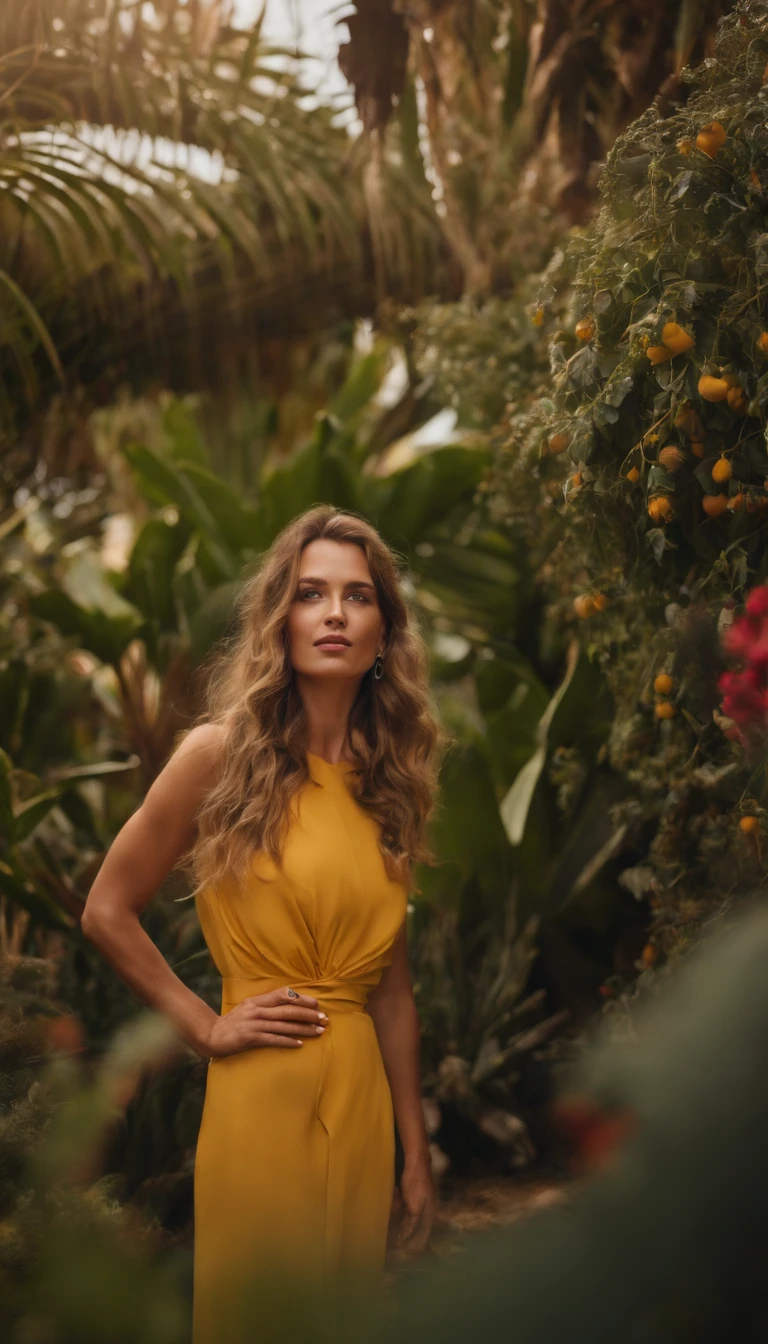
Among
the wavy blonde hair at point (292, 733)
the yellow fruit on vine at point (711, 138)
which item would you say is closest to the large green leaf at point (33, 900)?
the wavy blonde hair at point (292, 733)

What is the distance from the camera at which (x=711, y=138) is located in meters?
1.65

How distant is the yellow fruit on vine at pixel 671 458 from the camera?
1737 millimetres

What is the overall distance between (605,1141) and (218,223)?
321cm

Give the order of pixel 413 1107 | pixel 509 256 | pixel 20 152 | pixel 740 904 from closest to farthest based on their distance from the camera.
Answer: pixel 413 1107, pixel 740 904, pixel 20 152, pixel 509 256

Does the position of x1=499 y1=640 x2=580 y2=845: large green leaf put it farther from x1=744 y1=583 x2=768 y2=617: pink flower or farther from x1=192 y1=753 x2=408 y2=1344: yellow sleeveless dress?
x1=744 y1=583 x2=768 y2=617: pink flower

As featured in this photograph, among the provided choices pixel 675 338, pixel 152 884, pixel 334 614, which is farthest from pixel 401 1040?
pixel 675 338

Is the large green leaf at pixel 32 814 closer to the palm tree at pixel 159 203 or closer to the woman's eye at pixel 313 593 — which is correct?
the palm tree at pixel 159 203

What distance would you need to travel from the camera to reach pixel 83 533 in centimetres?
439

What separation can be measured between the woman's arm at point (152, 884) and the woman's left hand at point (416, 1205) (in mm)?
400

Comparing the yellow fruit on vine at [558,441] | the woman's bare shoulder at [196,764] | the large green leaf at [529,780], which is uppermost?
the yellow fruit on vine at [558,441]

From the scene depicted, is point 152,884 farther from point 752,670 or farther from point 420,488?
point 420,488

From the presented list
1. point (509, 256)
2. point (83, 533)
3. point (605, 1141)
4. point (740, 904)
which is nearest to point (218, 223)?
point (509, 256)

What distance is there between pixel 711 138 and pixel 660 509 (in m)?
0.55

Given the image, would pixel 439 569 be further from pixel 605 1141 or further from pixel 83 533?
pixel 605 1141
